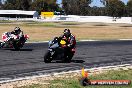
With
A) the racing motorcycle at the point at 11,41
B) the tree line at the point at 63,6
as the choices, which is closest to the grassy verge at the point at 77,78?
the racing motorcycle at the point at 11,41

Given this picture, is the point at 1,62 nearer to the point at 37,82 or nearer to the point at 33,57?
the point at 33,57

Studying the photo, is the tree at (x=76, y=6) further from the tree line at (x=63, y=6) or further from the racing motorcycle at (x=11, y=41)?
the racing motorcycle at (x=11, y=41)

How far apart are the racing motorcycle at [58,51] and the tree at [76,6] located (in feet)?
476

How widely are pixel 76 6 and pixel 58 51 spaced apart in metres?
149

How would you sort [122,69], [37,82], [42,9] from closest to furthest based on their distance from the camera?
1. [37,82]
2. [122,69]
3. [42,9]

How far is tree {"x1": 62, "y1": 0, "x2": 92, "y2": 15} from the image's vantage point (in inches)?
6442

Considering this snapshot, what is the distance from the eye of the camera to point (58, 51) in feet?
56.5

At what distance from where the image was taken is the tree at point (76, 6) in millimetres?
163625

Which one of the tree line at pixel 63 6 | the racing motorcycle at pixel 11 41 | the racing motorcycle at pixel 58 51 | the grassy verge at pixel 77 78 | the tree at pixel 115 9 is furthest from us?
the tree line at pixel 63 6

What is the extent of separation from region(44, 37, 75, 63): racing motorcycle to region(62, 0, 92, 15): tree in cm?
14496

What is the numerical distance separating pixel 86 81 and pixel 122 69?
5196 millimetres

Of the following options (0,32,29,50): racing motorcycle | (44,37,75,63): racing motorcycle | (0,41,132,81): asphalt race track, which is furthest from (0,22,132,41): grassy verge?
(44,37,75,63): racing motorcycle

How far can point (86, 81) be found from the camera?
10656mm

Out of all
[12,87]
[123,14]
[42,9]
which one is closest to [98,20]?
[123,14]
